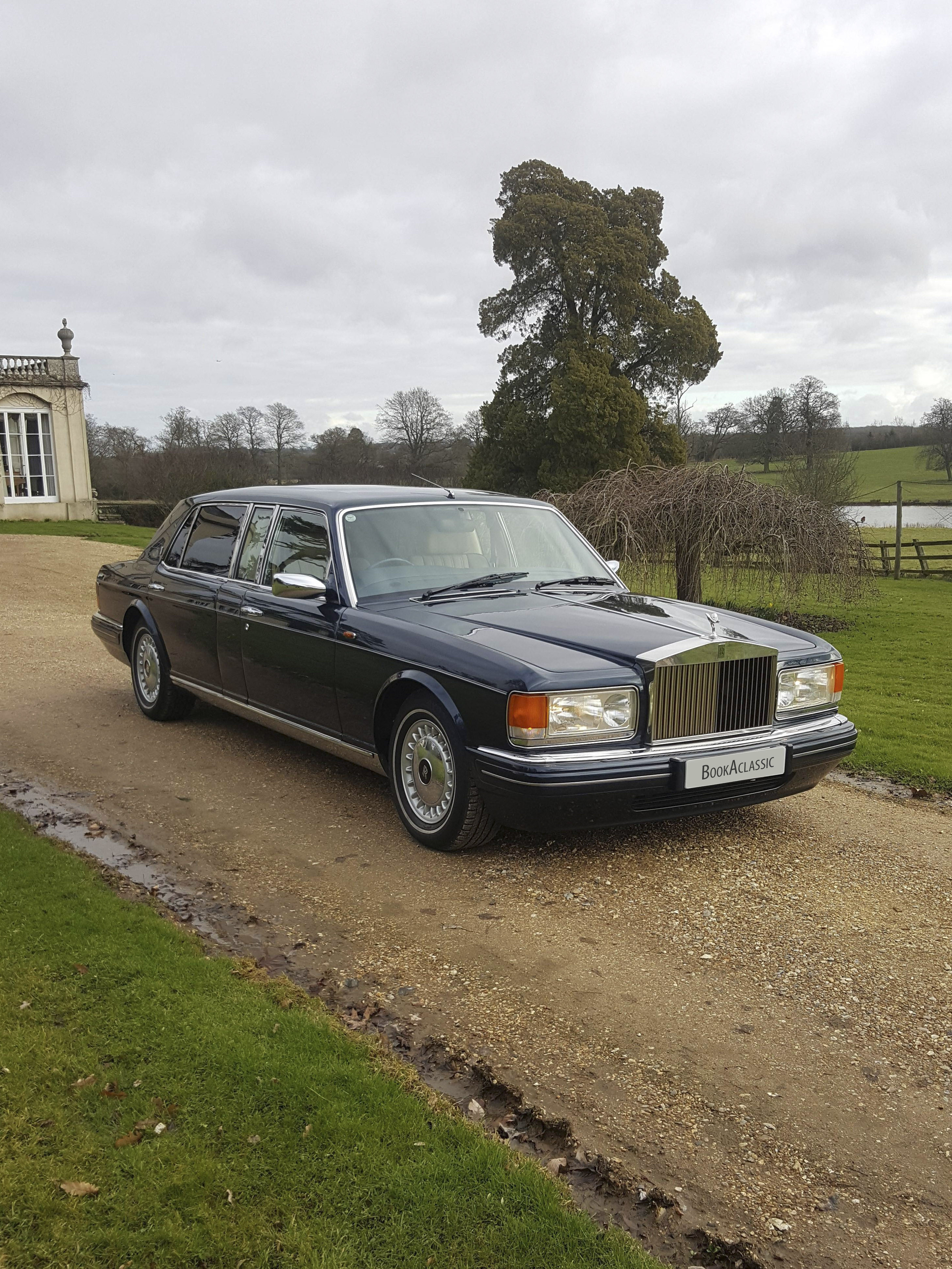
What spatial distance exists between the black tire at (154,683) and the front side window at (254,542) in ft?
4.35

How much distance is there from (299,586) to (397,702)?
3.11 ft

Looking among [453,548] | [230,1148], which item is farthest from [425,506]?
[230,1148]

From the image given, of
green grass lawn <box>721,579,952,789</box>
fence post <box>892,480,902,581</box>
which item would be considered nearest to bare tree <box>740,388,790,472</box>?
fence post <box>892,480,902,581</box>

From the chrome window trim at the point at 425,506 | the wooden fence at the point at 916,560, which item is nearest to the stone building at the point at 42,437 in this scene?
the wooden fence at the point at 916,560

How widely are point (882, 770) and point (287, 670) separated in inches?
→ 168

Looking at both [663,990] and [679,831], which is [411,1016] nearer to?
[663,990]

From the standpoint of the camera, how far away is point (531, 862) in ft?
16.6

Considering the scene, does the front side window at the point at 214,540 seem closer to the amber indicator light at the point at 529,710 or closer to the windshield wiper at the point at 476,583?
the windshield wiper at the point at 476,583

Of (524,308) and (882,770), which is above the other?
(524,308)

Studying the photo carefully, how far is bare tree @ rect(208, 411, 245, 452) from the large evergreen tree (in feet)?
49.0

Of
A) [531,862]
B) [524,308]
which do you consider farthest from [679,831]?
[524,308]

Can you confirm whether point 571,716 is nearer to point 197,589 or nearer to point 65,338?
point 197,589

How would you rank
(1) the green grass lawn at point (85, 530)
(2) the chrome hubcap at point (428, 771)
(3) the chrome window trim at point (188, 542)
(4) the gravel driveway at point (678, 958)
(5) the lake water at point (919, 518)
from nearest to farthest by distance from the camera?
(4) the gravel driveway at point (678, 958) → (2) the chrome hubcap at point (428, 771) → (3) the chrome window trim at point (188, 542) → (1) the green grass lawn at point (85, 530) → (5) the lake water at point (919, 518)

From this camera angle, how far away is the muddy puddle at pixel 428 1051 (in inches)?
100
